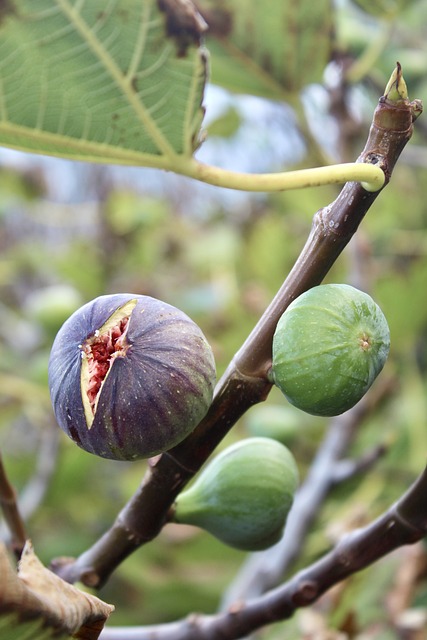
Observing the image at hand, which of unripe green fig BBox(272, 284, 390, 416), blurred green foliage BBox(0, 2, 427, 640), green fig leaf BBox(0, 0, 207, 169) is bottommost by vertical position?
blurred green foliage BBox(0, 2, 427, 640)

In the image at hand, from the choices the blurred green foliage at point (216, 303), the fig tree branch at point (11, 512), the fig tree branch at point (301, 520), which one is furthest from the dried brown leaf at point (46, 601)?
the fig tree branch at point (301, 520)

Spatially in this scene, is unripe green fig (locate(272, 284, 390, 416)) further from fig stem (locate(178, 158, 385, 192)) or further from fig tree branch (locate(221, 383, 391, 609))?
fig tree branch (locate(221, 383, 391, 609))

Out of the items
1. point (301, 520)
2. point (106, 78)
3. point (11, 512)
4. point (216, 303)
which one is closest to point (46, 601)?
point (11, 512)

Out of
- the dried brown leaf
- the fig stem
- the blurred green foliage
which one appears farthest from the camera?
the blurred green foliage

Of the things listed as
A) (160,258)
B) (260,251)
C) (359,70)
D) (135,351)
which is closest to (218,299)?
(260,251)

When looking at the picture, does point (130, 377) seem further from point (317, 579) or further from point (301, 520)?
point (301, 520)

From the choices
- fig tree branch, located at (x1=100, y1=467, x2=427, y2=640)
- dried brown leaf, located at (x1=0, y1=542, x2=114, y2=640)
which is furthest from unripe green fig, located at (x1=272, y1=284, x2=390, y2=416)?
dried brown leaf, located at (x1=0, y1=542, x2=114, y2=640)

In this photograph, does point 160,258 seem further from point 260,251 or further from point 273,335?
point 273,335
